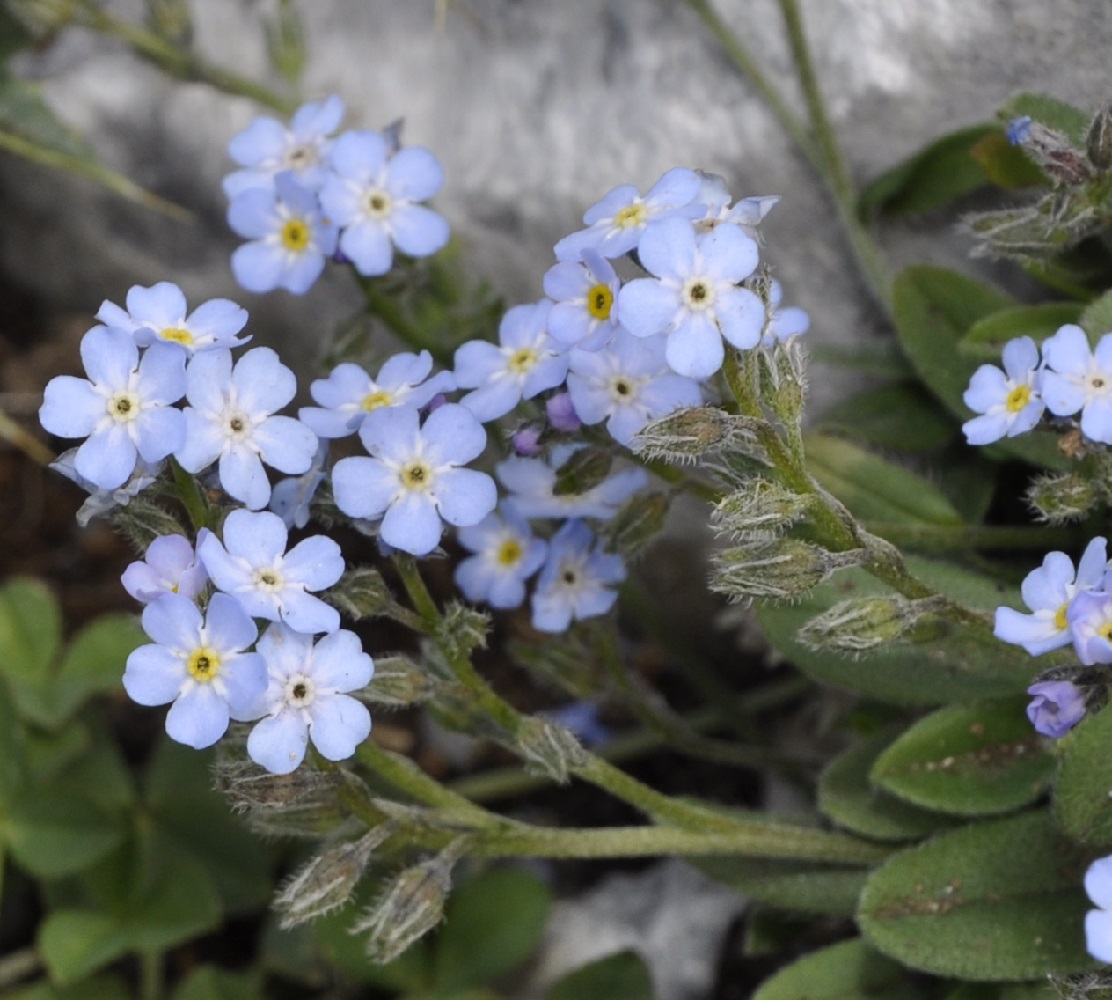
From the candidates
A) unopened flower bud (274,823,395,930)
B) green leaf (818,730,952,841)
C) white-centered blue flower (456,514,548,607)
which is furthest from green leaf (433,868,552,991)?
unopened flower bud (274,823,395,930)

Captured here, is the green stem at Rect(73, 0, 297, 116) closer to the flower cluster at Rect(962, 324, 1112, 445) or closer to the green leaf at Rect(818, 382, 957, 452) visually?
the green leaf at Rect(818, 382, 957, 452)

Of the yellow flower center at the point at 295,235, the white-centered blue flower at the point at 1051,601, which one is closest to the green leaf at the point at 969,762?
the white-centered blue flower at the point at 1051,601

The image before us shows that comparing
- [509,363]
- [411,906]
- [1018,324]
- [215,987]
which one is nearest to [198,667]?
[411,906]

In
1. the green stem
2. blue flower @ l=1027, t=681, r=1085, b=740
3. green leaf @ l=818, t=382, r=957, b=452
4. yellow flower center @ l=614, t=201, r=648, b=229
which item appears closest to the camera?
blue flower @ l=1027, t=681, r=1085, b=740

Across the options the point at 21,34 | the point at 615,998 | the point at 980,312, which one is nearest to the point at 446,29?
the point at 21,34

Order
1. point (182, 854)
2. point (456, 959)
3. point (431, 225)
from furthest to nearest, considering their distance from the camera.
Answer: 1. point (182, 854)
2. point (456, 959)
3. point (431, 225)

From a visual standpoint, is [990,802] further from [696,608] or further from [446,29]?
[446,29]
